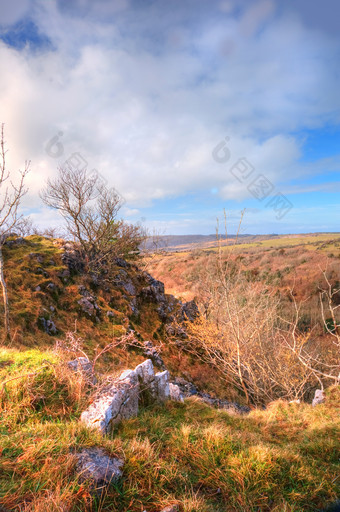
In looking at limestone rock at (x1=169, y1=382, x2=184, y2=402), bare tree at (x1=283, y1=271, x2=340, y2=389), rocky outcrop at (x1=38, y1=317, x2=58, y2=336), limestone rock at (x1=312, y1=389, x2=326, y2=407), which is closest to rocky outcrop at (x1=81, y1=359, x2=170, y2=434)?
limestone rock at (x1=169, y1=382, x2=184, y2=402)

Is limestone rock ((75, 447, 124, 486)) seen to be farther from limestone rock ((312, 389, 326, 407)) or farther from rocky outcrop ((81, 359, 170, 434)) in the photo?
limestone rock ((312, 389, 326, 407))

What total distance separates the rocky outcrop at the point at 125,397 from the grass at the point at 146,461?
0.63ft

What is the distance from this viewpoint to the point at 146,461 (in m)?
2.92

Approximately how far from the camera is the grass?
95.1 inches

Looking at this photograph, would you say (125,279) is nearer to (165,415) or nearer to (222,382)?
(222,382)

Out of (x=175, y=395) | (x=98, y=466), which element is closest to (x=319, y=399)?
(x=175, y=395)

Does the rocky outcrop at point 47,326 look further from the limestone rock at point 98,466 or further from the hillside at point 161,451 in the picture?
A: the limestone rock at point 98,466

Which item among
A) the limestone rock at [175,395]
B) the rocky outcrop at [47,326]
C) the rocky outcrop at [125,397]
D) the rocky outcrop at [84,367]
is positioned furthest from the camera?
the rocky outcrop at [47,326]

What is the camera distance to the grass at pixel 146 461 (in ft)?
7.93

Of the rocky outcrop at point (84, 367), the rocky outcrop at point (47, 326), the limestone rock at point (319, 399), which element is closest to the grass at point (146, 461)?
the rocky outcrop at point (84, 367)

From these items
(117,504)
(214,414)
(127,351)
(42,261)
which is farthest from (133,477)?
(42,261)

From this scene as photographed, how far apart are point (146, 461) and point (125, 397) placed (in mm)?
1377

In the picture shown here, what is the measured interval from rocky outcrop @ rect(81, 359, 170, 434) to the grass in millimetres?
191

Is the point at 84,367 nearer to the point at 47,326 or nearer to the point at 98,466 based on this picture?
the point at 98,466
